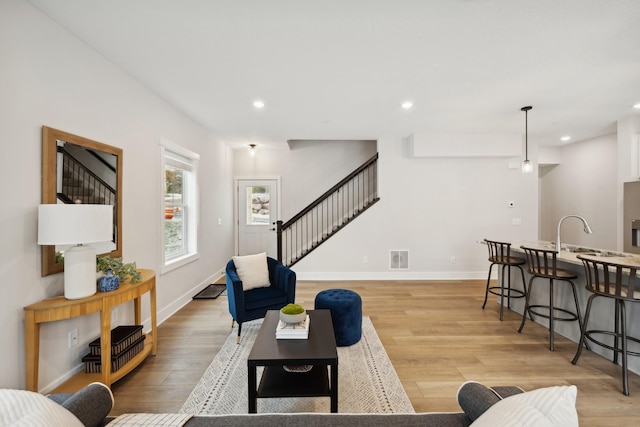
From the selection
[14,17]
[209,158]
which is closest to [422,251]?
[209,158]

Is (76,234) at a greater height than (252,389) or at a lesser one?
greater

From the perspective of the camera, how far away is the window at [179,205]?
3822 millimetres

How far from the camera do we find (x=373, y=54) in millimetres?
2557

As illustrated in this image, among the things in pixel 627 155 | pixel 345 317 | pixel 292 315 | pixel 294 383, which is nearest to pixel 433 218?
pixel 627 155

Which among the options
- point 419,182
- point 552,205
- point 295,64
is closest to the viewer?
point 295,64

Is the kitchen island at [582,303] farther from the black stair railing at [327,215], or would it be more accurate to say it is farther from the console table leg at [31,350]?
the console table leg at [31,350]

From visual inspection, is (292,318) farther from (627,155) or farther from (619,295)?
(627,155)

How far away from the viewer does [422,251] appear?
A: 5691 millimetres

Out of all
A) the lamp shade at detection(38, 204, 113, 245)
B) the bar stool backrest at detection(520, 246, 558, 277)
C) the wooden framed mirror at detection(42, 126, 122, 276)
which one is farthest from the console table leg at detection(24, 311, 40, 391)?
the bar stool backrest at detection(520, 246, 558, 277)

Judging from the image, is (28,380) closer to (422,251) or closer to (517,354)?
(517,354)

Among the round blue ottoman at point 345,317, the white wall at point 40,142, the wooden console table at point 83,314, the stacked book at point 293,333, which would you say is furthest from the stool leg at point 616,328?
the white wall at point 40,142

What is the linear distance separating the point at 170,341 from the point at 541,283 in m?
4.48

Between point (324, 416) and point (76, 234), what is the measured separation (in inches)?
74.8

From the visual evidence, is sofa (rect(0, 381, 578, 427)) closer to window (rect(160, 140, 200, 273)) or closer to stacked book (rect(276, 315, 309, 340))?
stacked book (rect(276, 315, 309, 340))
